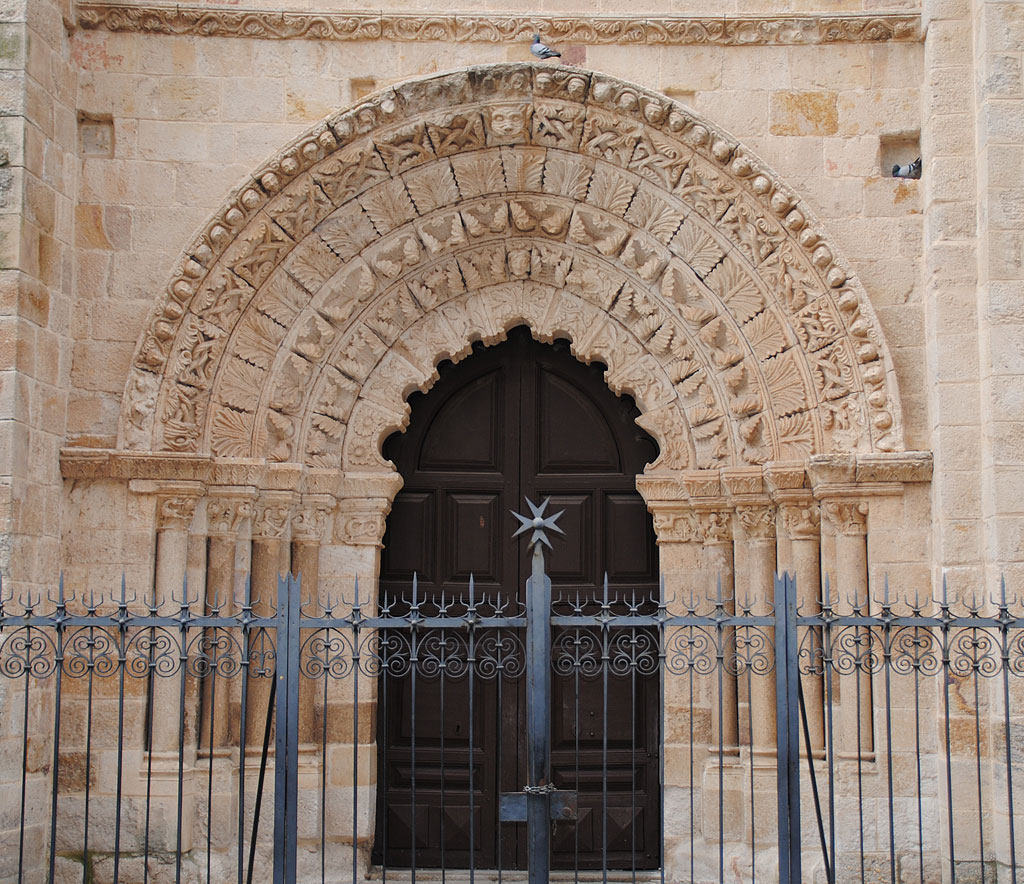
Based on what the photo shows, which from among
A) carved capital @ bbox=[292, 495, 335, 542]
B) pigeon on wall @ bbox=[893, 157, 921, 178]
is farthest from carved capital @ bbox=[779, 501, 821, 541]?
carved capital @ bbox=[292, 495, 335, 542]

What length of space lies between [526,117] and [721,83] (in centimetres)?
108

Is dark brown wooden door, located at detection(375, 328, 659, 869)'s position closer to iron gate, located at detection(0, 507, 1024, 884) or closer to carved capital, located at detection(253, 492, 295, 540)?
iron gate, located at detection(0, 507, 1024, 884)

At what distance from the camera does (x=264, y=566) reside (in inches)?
255

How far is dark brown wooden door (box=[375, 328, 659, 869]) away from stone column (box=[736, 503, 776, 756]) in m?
0.63

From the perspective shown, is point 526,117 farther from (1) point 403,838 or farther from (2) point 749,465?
(1) point 403,838

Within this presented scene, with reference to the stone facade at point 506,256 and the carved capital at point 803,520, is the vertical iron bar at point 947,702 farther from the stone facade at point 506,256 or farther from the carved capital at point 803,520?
the carved capital at point 803,520

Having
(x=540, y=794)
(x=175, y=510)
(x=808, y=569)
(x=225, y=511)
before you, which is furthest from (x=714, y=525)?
(x=175, y=510)

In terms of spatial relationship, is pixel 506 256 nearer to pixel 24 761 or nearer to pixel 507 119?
pixel 507 119

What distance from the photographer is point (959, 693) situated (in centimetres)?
581

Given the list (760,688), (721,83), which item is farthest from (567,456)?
(721,83)

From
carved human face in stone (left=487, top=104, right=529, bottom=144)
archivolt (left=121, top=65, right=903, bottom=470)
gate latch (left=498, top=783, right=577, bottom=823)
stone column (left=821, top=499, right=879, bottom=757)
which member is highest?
carved human face in stone (left=487, top=104, right=529, bottom=144)

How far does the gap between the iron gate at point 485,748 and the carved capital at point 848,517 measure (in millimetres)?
363

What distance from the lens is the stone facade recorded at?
607cm

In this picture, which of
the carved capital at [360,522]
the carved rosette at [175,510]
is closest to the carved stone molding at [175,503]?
the carved rosette at [175,510]
